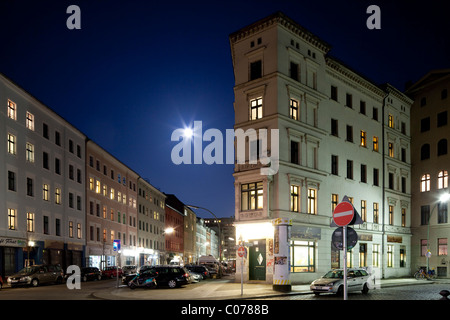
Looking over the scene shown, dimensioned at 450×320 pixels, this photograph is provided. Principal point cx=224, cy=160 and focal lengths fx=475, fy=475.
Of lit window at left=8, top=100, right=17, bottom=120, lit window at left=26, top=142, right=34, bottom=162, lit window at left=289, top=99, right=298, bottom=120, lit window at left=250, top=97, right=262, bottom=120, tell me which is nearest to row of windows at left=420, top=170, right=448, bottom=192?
lit window at left=289, top=99, right=298, bottom=120

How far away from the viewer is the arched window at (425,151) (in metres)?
48.5

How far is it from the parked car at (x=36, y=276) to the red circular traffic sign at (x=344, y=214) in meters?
29.2

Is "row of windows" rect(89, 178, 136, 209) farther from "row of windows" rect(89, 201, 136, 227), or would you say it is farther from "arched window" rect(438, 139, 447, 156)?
"arched window" rect(438, 139, 447, 156)

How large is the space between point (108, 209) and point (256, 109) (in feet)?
116

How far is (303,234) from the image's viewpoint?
112 feet

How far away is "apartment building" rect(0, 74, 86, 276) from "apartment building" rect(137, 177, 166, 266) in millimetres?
24931

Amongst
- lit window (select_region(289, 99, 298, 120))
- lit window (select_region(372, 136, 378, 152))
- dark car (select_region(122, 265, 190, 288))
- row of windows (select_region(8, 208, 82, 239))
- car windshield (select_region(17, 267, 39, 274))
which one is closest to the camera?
dark car (select_region(122, 265, 190, 288))

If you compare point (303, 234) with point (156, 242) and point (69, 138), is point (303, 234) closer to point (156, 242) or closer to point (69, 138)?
point (69, 138)

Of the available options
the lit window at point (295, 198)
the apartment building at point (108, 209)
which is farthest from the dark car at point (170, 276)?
the apartment building at point (108, 209)

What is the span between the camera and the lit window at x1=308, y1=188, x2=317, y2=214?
3569 centimetres

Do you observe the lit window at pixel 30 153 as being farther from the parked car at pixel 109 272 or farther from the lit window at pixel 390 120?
the lit window at pixel 390 120

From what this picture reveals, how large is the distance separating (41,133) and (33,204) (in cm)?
694

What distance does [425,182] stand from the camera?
48.5 metres

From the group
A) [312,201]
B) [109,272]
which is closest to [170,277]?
[312,201]
